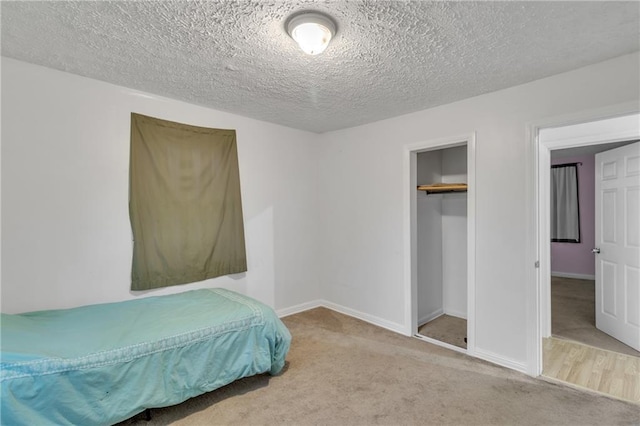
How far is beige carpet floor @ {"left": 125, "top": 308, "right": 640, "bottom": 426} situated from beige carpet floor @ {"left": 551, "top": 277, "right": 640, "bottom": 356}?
1.20m

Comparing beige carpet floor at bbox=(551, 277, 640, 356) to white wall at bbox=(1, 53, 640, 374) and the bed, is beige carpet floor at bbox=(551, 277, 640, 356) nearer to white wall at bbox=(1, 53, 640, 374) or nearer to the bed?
white wall at bbox=(1, 53, 640, 374)

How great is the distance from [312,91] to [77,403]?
2626mm

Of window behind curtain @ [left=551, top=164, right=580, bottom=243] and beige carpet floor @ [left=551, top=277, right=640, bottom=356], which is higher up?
window behind curtain @ [left=551, top=164, right=580, bottom=243]

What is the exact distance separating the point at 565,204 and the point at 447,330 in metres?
4.41

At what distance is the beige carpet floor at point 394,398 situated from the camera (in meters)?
1.97

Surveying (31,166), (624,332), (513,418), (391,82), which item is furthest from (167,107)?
(624,332)

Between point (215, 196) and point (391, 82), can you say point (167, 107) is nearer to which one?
point (215, 196)

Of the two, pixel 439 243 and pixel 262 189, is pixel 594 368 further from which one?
pixel 262 189

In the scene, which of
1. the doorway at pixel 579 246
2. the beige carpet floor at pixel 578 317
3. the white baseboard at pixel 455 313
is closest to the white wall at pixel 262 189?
the white baseboard at pixel 455 313

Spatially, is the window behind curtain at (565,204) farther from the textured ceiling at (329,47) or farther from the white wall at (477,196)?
the textured ceiling at (329,47)

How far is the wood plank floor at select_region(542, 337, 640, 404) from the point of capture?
2312 mm

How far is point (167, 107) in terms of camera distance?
2.91m

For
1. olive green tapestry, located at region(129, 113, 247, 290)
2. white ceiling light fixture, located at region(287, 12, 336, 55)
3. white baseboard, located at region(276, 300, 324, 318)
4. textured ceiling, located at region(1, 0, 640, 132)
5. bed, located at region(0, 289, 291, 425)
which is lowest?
white baseboard, located at region(276, 300, 324, 318)

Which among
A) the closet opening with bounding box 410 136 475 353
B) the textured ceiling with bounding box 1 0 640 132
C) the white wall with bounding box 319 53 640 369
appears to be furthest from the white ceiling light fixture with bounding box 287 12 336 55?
the closet opening with bounding box 410 136 475 353
